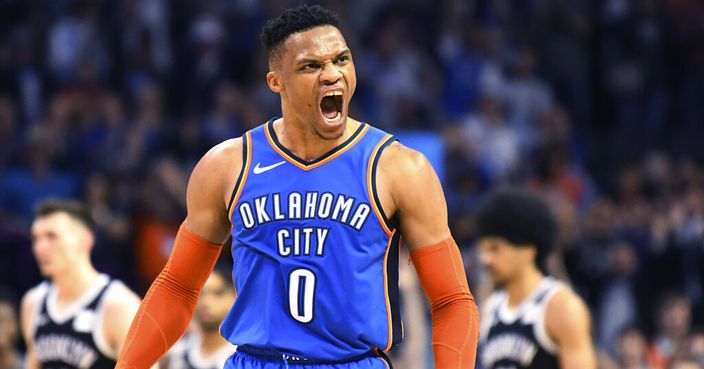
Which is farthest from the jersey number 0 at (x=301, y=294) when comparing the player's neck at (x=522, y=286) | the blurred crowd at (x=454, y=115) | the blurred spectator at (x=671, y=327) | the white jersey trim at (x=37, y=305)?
the blurred spectator at (x=671, y=327)

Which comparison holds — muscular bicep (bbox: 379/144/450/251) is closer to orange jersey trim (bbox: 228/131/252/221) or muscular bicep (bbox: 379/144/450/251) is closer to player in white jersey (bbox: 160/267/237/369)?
orange jersey trim (bbox: 228/131/252/221)

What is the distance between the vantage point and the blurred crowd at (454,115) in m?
10.6

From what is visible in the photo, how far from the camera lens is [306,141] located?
163 inches

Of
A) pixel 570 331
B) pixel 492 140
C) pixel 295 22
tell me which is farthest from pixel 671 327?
pixel 295 22

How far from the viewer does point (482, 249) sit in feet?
21.8

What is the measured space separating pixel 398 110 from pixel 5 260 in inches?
168

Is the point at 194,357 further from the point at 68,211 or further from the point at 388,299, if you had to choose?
the point at 388,299

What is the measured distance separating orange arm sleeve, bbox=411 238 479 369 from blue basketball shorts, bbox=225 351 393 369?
0.67ft

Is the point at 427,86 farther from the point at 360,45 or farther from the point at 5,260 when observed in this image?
the point at 5,260

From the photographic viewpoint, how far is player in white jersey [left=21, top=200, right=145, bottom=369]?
6465mm

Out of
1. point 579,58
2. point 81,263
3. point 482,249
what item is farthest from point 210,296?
point 579,58

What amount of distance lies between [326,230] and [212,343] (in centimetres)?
359

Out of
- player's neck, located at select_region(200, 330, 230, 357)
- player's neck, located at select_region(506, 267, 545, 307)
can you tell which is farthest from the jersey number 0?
player's neck, located at select_region(200, 330, 230, 357)

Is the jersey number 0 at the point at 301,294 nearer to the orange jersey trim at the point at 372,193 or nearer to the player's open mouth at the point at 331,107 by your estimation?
the orange jersey trim at the point at 372,193
